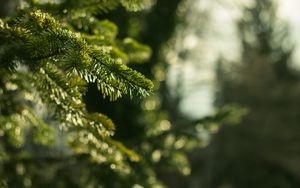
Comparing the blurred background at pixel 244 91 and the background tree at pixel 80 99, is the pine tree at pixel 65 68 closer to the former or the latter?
the background tree at pixel 80 99

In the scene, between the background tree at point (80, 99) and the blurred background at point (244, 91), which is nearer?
the background tree at point (80, 99)

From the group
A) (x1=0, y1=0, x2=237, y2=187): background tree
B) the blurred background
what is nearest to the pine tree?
(x1=0, y1=0, x2=237, y2=187): background tree

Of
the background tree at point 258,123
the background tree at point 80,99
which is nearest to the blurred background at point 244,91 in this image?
the background tree at point 258,123

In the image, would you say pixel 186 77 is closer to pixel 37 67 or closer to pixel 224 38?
pixel 224 38

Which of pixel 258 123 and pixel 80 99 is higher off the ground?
pixel 258 123

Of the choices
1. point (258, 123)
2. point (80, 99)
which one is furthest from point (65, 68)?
point (258, 123)

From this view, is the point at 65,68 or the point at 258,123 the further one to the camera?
the point at 258,123

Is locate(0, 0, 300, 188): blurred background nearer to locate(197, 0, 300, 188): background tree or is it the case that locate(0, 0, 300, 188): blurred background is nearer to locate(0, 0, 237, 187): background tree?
locate(197, 0, 300, 188): background tree

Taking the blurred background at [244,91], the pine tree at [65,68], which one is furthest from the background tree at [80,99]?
the blurred background at [244,91]

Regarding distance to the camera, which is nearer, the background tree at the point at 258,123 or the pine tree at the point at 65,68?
the pine tree at the point at 65,68

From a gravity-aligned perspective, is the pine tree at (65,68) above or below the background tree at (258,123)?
below

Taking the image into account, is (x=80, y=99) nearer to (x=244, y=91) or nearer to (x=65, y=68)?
(x=65, y=68)

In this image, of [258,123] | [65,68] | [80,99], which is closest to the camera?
[65,68]

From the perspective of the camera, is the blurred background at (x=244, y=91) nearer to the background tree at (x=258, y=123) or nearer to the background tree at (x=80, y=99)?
the background tree at (x=258, y=123)
